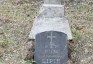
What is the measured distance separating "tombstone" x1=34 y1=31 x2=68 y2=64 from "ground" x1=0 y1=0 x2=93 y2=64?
1.47ft

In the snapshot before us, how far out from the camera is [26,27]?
29.3 feet

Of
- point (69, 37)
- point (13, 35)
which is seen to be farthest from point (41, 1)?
point (69, 37)

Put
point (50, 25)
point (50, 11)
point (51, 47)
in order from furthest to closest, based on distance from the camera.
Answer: point (50, 11)
point (50, 25)
point (51, 47)

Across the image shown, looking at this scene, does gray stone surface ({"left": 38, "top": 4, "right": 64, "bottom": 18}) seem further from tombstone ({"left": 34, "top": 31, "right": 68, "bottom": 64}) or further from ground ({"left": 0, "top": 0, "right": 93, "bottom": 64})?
tombstone ({"left": 34, "top": 31, "right": 68, "bottom": 64})

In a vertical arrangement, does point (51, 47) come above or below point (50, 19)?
below

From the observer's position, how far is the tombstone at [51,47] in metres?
6.73

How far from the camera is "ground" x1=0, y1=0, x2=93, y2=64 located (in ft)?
23.8

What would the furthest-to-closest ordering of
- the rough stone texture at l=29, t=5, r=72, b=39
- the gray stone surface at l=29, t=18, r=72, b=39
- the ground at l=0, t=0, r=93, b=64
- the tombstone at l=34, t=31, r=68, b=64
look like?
the rough stone texture at l=29, t=5, r=72, b=39, the gray stone surface at l=29, t=18, r=72, b=39, the ground at l=0, t=0, r=93, b=64, the tombstone at l=34, t=31, r=68, b=64

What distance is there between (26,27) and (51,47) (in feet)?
7.68

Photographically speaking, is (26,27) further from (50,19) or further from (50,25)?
(50,25)

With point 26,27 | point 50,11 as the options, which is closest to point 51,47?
point 50,11

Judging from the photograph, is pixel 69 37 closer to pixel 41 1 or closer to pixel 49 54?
pixel 49 54

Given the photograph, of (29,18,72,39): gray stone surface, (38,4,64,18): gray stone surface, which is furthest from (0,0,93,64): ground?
(38,4,64,18): gray stone surface

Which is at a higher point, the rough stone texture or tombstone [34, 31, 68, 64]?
the rough stone texture
